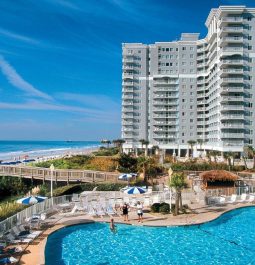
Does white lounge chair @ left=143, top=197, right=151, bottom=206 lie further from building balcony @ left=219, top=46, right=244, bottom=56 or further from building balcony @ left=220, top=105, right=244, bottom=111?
building balcony @ left=219, top=46, right=244, bottom=56

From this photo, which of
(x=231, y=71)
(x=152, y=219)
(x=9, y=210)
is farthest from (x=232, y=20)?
(x=9, y=210)

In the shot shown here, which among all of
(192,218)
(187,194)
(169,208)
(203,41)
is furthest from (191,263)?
(203,41)

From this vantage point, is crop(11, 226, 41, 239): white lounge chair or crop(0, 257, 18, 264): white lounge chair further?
crop(11, 226, 41, 239): white lounge chair

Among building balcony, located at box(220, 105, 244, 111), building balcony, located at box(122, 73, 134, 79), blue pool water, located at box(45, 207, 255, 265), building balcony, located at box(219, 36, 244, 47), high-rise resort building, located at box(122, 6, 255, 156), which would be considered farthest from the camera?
building balcony, located at box(122, 73, 134, 79)

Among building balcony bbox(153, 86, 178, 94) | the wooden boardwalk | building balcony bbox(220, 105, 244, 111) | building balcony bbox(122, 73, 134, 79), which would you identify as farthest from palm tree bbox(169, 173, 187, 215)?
building balcony bbox(122, 73, 134, 79)

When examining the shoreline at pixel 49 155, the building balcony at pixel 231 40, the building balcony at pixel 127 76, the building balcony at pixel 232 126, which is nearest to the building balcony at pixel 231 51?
the building balcony at pixel 231 40

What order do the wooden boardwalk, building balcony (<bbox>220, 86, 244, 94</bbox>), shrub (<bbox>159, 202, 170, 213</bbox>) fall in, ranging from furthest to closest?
building balcony (<bbox>220, 86, 244, 94</bbox>) < the wooden boardwalk < shrub (<bbox>159, 202, 170, 213</bbox>)

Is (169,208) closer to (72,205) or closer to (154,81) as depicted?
(72,205)
